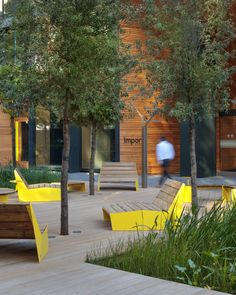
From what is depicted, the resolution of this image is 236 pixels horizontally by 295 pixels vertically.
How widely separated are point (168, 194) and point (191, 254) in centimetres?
352

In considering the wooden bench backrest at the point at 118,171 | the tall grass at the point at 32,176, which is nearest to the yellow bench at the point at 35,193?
the tall grass at the point at 32,176

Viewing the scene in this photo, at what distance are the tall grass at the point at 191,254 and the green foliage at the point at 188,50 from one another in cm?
404

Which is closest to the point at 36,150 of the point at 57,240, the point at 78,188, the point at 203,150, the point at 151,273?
the point at 203,150

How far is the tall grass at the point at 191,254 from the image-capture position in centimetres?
519

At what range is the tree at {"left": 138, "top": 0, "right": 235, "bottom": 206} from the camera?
9828 mm

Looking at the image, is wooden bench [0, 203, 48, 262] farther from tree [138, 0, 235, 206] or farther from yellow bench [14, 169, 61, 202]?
yellow bench [14, 169, 61, 202]

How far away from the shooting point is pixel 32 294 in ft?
16.1

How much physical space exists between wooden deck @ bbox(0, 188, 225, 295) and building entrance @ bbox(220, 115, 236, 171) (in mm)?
15330

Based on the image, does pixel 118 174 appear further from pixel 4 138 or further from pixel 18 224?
pixel 4 138

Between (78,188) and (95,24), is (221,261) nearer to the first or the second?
(95,24)

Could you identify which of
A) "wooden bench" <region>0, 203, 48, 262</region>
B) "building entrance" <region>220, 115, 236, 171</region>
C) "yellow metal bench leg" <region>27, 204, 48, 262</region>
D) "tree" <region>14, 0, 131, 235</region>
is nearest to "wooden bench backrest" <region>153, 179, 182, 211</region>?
"tree" <region>14, 0, 131, 235</region>

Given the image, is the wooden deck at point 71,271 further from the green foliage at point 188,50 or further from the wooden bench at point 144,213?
the green foliage at point 188,50

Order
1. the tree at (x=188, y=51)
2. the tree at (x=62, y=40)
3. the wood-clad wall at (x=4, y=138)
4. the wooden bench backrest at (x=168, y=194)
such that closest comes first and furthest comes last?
1. the tree at (x=62, y=40)
2. the wooden bench backrest at (x=168, y=194)
3. the tree at (x=188, y=51)
4. the wood-clad wall at (x=4, y=138)

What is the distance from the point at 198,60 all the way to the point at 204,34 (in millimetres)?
613
